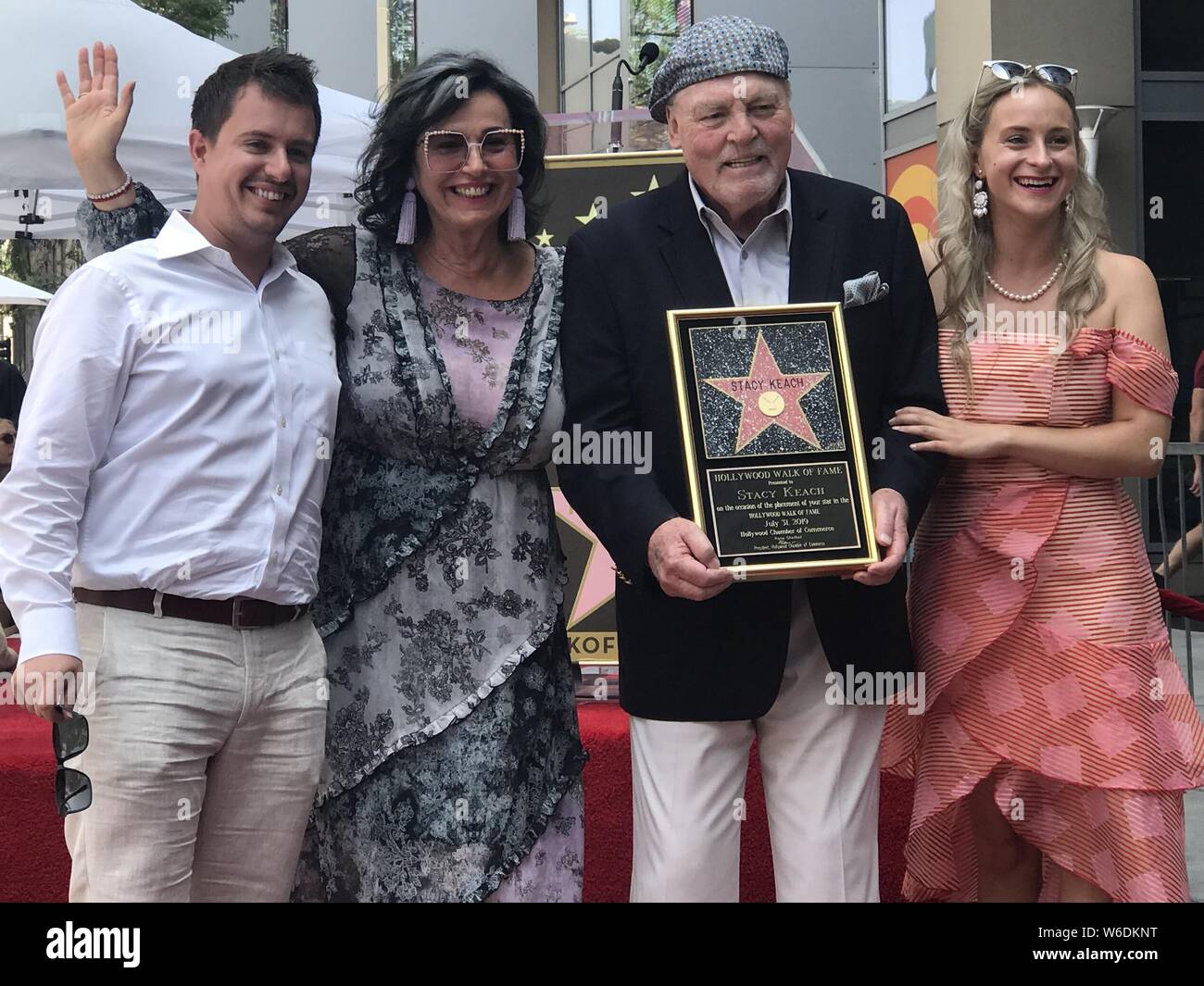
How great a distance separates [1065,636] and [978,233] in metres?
0.93

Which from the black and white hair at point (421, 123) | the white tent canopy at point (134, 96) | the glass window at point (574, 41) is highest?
the glass window at point (574, 41)

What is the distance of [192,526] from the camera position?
2549 millimetres

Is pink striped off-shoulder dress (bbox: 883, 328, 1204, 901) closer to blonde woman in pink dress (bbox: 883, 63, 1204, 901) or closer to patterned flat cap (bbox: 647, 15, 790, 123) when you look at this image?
blonde woman in pink dress (bbox: 883, 63, 1204, 901)

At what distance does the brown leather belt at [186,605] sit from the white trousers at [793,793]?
2.65ft

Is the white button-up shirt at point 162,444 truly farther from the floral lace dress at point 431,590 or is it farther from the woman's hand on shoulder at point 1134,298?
the woman's hand on shoulder at point 1134,298

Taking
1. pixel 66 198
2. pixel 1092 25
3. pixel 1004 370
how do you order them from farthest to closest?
pixel 1092 25
pixel 66 198
pixel 1004 370

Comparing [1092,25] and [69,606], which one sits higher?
[1092,25]

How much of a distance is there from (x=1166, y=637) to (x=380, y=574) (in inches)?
69.3

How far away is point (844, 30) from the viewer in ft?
46.8

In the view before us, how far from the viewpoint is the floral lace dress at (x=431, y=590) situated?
2891mm

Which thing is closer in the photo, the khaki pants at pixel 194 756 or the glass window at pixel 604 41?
the khaki pants at pixel 194 756

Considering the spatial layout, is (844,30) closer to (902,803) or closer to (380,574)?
(902,803)

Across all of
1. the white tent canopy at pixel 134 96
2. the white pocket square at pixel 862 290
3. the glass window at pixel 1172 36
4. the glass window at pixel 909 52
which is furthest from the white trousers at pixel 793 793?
the glass window at pixel 909 52

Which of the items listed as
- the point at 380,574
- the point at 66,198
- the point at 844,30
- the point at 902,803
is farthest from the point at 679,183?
the point at 844,30
